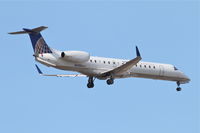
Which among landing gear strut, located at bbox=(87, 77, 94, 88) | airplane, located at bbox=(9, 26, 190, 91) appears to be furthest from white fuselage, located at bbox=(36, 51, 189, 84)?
landing gear strut, located at bbox=(87, 77, 94, 88)

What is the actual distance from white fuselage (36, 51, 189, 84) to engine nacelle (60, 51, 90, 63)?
359 millimetres

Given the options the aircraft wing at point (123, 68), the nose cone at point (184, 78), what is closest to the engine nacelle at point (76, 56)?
the aircraft wing at point (123, 68)

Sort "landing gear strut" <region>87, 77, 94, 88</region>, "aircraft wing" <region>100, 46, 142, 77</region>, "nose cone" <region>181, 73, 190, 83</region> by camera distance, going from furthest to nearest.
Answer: "nose cone" <region>181, 73, 190, 83</region>, "landing gear strut" <region>87, 77, 94, 88</region>, "aircraft wing" <region>100, 46, 142, 77</region>

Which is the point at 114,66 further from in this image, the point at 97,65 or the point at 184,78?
the point at 184,78

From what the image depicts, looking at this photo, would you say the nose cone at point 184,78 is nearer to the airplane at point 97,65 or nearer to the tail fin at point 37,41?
the airplane at point 97,65

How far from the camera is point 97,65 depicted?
4988 cm

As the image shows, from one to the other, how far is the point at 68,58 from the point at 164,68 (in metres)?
11.5

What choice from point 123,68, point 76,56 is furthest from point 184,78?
point 76,56

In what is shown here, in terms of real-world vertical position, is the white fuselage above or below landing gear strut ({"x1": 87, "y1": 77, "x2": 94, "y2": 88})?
above

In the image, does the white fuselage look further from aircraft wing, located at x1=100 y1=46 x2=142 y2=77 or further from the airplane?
aircraft wing, located at x1=100 y1=46 x2=142 y2=77

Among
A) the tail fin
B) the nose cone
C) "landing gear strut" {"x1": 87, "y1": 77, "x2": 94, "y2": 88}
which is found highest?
the tail fin

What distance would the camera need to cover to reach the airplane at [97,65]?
4706cm

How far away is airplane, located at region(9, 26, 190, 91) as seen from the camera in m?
47.1

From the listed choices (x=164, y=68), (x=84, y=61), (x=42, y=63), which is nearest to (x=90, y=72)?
(x=84, y=61)
